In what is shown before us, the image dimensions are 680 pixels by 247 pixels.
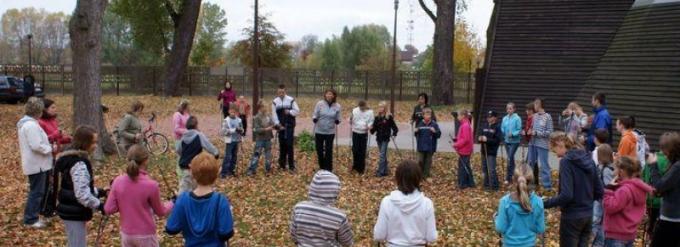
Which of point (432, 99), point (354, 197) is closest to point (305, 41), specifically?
point (432, 99)

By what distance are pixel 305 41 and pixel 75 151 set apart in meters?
108

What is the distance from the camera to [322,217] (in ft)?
14.9

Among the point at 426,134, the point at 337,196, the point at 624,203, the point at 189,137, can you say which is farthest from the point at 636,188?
the point at 426,134

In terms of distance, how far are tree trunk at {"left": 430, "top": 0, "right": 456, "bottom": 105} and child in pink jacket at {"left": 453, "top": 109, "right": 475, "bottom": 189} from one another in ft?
54.5

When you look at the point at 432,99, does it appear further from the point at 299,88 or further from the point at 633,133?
the point at 633,133

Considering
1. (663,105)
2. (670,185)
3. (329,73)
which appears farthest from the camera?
(329,73)

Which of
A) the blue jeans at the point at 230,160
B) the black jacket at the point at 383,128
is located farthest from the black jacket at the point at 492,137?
the blue jeans at the point at 230,160

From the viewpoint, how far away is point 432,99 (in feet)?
101

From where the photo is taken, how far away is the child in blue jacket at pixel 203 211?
446 centimetres

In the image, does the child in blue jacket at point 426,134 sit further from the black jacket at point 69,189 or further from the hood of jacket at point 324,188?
the hood of jacket at point 324,188

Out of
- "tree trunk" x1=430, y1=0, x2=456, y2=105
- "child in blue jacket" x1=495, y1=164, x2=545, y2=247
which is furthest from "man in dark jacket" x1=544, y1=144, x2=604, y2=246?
"tree trunk" x1=430, y1=0, x2=456, y2=105

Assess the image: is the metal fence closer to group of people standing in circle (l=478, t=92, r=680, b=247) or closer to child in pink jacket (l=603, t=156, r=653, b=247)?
group of people standing in circle (l=478, t=92, r=680, b=247)

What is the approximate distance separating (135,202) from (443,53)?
24921mm

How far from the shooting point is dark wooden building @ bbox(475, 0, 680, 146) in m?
14.9
